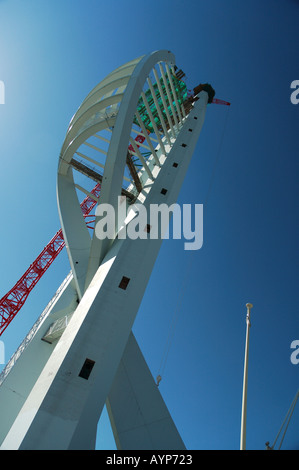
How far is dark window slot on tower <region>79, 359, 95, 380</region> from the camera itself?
9445mm

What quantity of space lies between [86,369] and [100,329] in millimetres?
1342

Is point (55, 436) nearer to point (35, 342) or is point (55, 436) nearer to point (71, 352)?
point (71, 352)

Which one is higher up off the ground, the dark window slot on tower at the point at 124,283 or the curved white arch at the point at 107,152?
the curved white arch at the point at 107,152

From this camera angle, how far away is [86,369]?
9586 mm

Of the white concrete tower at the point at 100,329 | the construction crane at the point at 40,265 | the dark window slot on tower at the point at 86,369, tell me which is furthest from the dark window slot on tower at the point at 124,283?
the construction crane at the point at 40,265

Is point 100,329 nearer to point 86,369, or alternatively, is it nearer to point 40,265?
point 86,369

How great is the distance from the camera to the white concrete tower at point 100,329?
881 cm

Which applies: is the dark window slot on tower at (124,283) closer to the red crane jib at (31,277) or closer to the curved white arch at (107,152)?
the curved white arch at (107,152)

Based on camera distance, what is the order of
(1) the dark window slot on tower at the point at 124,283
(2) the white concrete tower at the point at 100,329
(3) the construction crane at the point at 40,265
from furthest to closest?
(3) the construction crane at the point at 40,265, (1) the dark window slot on tower at the point at 124,283, (2) the white concrete tower at the point at 100,329

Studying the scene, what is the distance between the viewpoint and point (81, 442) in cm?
840

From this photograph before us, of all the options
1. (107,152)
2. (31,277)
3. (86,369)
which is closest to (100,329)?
(86,369)

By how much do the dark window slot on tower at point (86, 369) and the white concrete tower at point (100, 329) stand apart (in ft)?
0.09

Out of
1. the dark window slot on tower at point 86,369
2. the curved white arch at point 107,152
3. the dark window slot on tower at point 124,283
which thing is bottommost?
the dark window slot on tower at point 86,369
